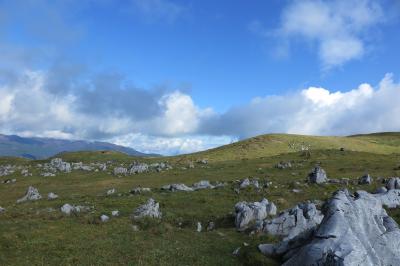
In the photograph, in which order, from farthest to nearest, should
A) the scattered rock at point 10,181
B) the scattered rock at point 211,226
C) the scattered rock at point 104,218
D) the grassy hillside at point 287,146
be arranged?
the grassy hillside at point 287,146, the scattered rock at point 10,181, the scattered rock at point 104,218, the scattered rock at point 211,226

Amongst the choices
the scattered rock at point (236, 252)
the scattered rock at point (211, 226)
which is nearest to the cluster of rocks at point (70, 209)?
the scattered rock at point (211, 226)

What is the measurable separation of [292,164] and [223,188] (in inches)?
1325

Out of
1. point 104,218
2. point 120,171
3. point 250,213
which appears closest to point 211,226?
point 250,213

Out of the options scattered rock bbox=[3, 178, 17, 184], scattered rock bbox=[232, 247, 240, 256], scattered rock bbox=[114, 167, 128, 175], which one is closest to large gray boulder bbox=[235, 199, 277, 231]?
scattered rock bbox=[232, 247, 240, 256]

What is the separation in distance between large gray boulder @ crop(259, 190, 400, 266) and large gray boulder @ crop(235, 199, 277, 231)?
941 centimetres

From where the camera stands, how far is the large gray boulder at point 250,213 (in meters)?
41.9

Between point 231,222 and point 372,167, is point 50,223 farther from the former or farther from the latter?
point 372,167

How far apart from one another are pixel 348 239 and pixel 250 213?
57.6 ft

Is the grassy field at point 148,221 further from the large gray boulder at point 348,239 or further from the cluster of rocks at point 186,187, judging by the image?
the large gray boulder at point 348,239

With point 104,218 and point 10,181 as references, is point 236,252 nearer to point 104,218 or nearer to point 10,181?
point 104,218

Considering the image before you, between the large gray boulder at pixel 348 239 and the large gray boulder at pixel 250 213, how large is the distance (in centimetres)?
941

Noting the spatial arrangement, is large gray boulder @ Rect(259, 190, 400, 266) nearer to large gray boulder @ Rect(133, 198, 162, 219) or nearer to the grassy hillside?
large gray boulder @ Rect(133, 198, 162, 219)

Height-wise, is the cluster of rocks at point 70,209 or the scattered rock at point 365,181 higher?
the scattered rock at point 365,181

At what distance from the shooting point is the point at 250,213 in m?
42.6
